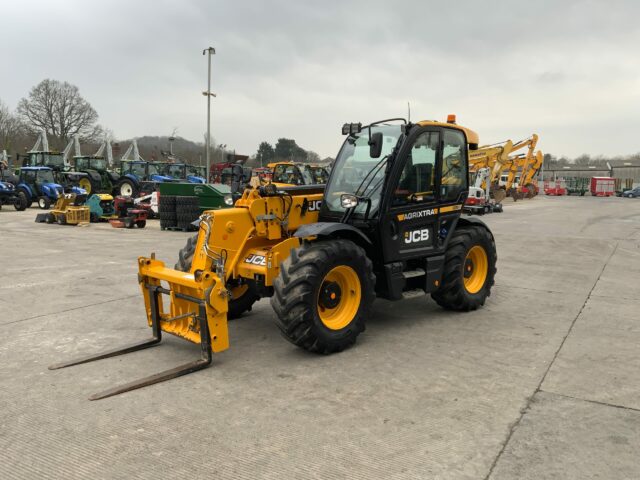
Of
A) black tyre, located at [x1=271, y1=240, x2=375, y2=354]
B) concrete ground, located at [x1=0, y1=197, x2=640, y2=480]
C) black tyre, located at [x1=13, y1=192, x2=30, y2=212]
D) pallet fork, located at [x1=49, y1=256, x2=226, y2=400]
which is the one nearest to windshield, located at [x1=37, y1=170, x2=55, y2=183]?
black tyre, located at [x1=13, y1=192, x2=30, y2=212]

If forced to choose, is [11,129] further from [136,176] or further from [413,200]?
[413,200]

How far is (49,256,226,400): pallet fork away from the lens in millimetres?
4242

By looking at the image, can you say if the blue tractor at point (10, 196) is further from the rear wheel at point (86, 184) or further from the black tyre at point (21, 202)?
the rear wheel at point (86, 184)

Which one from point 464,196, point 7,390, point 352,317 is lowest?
point 7,390

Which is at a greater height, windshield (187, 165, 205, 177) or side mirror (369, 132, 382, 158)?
windshield (187, 165, 205, 177)

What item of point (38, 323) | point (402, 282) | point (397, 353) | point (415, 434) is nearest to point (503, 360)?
point (397, 353)

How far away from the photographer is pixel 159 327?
5164 millimetres

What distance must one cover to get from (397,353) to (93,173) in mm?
23749

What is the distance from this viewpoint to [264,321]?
6070 millimetres

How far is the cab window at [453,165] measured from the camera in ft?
20.3

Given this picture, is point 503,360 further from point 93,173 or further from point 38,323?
point 93,173

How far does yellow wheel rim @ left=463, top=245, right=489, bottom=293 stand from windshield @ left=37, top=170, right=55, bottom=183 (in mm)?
23070

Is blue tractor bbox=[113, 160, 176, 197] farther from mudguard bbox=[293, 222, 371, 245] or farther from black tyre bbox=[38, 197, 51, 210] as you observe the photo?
mudguard bbox=[293, 222, 371, 245]

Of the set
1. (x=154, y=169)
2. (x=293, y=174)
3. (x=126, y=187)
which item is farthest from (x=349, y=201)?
(x=154, y=169)
